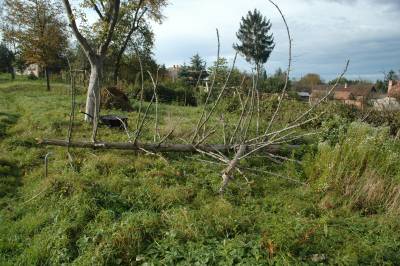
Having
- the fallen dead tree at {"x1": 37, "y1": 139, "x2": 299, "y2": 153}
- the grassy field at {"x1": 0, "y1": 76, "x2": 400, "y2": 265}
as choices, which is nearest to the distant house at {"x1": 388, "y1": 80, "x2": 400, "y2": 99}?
the grassy field at {"x1": 0, "y1": 76, "x2": 400, "y2": 265}

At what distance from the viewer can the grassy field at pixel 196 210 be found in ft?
13.1

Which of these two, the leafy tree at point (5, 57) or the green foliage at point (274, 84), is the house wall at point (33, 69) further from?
the green foliage at point (274, 84)

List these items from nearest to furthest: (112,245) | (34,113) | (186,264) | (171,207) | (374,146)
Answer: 1. (186,264)
2. (112,245)
3. (171,207)
4. (374,146)
5. (34,113)

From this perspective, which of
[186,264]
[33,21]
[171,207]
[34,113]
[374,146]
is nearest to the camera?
[186,264]

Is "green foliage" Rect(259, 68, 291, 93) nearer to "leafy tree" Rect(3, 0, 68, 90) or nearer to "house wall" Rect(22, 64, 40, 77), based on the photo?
"leafy tree" Rect(3, 0, 68, 90)

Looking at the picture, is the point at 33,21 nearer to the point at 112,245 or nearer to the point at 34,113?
the point at 34,113

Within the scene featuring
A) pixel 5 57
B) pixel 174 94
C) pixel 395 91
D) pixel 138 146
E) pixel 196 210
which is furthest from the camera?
pixel 5 57

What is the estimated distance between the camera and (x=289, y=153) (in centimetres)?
845

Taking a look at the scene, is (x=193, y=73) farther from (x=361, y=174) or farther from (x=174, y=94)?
(x=361, y=174)

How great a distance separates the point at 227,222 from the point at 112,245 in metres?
1.37

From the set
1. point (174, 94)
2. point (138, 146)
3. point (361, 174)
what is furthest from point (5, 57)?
point (361, 174)

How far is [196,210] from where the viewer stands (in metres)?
5.03

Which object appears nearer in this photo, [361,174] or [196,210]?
[196,210]

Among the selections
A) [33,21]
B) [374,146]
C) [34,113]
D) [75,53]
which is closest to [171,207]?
[374,146]
